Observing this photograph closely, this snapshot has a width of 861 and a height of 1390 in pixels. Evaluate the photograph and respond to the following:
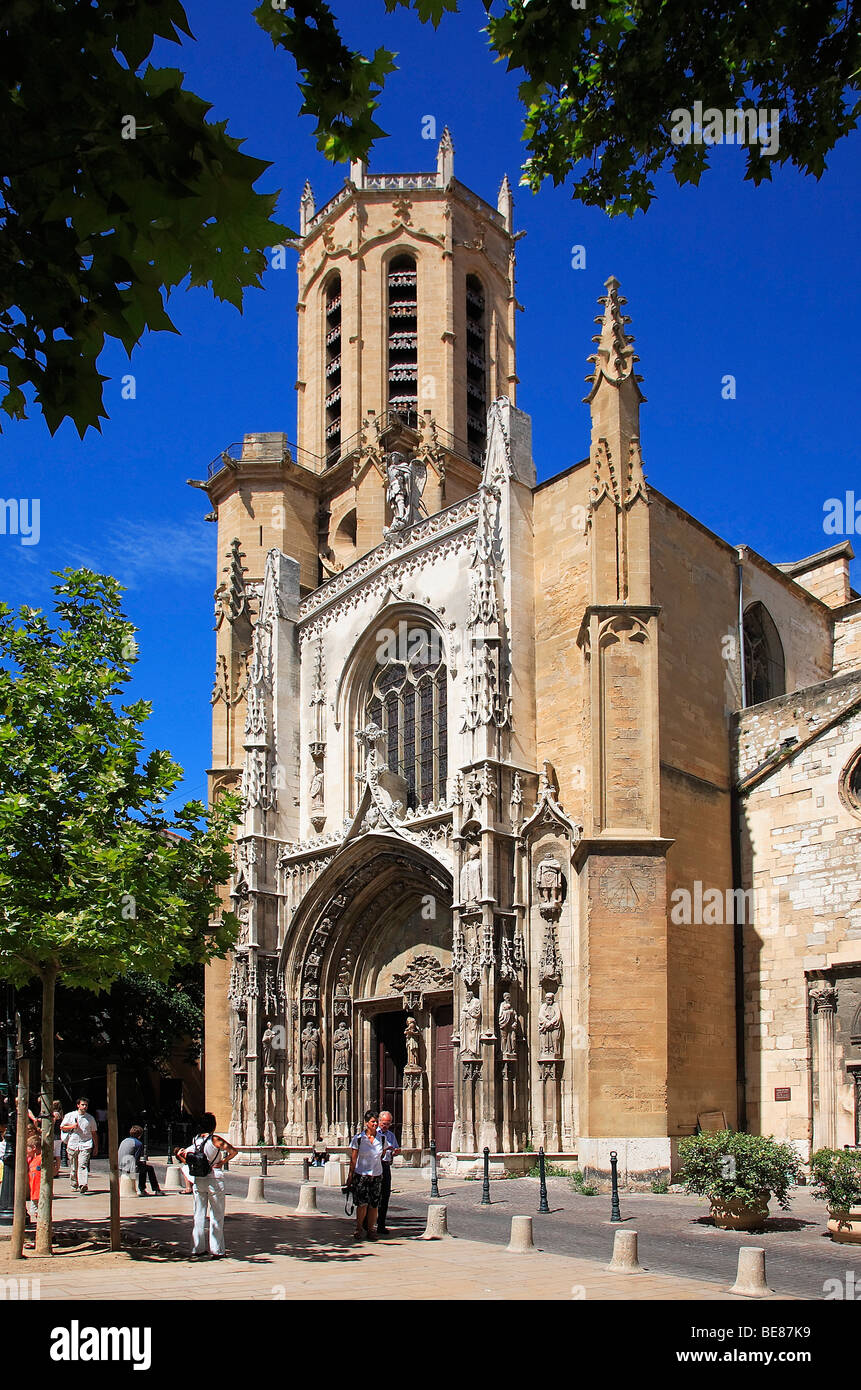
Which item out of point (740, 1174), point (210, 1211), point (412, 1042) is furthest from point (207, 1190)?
A: point (412, 1042)

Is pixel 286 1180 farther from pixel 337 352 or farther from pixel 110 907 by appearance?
pixel 337 352

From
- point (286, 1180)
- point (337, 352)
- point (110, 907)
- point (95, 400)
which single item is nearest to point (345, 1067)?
point (286, 1180)

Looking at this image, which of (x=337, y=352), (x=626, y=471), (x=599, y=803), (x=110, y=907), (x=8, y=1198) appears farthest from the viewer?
(x=337, y=352)

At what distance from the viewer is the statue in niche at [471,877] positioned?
21.2m

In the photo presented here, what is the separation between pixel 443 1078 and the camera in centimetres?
2369

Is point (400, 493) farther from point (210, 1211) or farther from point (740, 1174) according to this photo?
point (210, 1211)

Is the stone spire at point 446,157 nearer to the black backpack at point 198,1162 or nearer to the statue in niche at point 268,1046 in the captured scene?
the statue in niche at point 268,1046

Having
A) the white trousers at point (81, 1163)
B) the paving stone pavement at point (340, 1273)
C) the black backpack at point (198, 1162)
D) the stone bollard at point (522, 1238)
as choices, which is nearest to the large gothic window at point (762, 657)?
the white trousers at point (81, 1163)

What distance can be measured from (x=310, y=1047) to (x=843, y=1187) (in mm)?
15044

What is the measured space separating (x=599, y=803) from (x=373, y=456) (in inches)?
623

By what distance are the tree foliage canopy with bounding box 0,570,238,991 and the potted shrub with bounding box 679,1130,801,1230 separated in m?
5.83

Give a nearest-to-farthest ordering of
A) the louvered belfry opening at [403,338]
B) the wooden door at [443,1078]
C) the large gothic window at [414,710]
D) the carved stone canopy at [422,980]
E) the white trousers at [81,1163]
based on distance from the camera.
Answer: the white trousers at [81,1163], the wooden door at [443,1078], the carved stone canopy at [422,980], the large gothic window at [414,710], the louvered belfry opening at [403,338]

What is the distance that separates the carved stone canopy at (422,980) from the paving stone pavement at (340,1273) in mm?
10255
